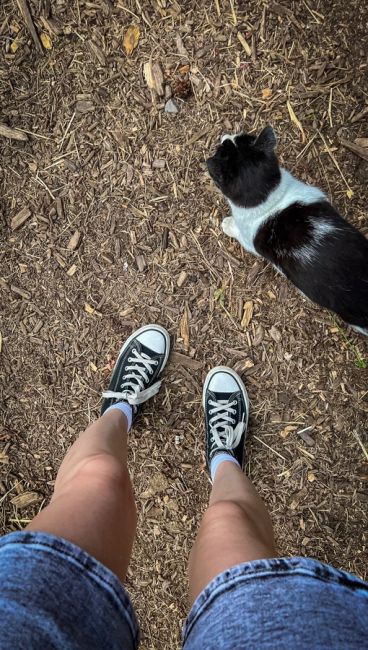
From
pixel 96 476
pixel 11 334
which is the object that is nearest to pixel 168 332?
pixel 11 334

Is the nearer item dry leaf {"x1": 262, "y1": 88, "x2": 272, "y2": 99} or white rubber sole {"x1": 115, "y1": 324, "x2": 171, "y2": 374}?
dry leaf {"x1": 262, "y1": 88, "x2": 272, "y2": 99}

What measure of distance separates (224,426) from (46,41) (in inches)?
108

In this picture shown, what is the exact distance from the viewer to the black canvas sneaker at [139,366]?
3.01m

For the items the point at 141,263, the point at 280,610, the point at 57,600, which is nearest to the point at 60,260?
the point at 141,263

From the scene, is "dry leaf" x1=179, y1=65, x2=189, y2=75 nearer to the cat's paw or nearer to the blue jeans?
the cat's paw

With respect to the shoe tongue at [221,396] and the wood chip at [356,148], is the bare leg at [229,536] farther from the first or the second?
the wood chip at [356,148]

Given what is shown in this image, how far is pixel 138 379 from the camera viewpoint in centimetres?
304

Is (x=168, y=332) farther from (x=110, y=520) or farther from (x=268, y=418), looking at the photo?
(x=110, y=520)

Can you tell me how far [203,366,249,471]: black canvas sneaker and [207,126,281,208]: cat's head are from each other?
43.4 inches

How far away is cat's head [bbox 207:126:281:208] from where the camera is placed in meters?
2.58

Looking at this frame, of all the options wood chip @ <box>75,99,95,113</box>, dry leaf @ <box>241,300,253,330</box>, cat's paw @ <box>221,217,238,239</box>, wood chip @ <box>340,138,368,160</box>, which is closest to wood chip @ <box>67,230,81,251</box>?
wood chip @ <box>75,99,95,113</box>

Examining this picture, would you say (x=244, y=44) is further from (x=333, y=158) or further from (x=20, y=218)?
(x=20, y=218)

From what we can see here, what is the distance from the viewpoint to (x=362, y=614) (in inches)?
49.8

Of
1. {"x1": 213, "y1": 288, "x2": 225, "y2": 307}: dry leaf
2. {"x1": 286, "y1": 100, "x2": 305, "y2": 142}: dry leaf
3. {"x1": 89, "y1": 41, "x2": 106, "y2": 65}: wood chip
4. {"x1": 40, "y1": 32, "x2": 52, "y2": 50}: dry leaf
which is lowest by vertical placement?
{"x1": 213, "y1": 288, "x2": 225, "y2": 307}: dry leaf
